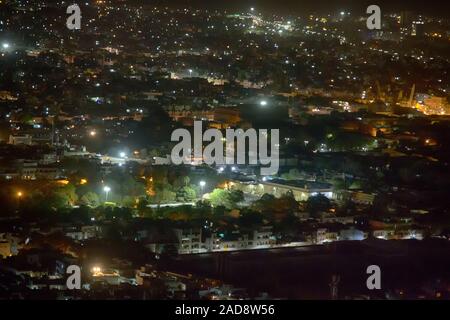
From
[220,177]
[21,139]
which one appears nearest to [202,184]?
[220,177]

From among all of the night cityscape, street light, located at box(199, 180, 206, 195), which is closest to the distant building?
the night cityscape

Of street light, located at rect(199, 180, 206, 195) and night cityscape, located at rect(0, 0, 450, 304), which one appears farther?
street light, located at rect(199, 180, 206, 195)

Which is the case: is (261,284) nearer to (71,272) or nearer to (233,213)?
(71,272)

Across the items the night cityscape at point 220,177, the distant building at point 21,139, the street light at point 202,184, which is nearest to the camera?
the night cityscape at point 220,177

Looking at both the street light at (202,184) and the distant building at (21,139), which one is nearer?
the street light at (202,184)

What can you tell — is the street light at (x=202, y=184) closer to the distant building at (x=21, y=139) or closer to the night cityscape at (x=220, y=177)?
the night cityscape at (x=220, y=177)

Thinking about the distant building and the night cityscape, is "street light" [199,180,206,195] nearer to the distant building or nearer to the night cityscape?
the night cityscape

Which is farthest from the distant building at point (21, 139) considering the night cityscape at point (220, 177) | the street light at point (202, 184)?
the street light at point (202, 184)

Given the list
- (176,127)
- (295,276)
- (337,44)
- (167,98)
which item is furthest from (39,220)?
(337,44)
